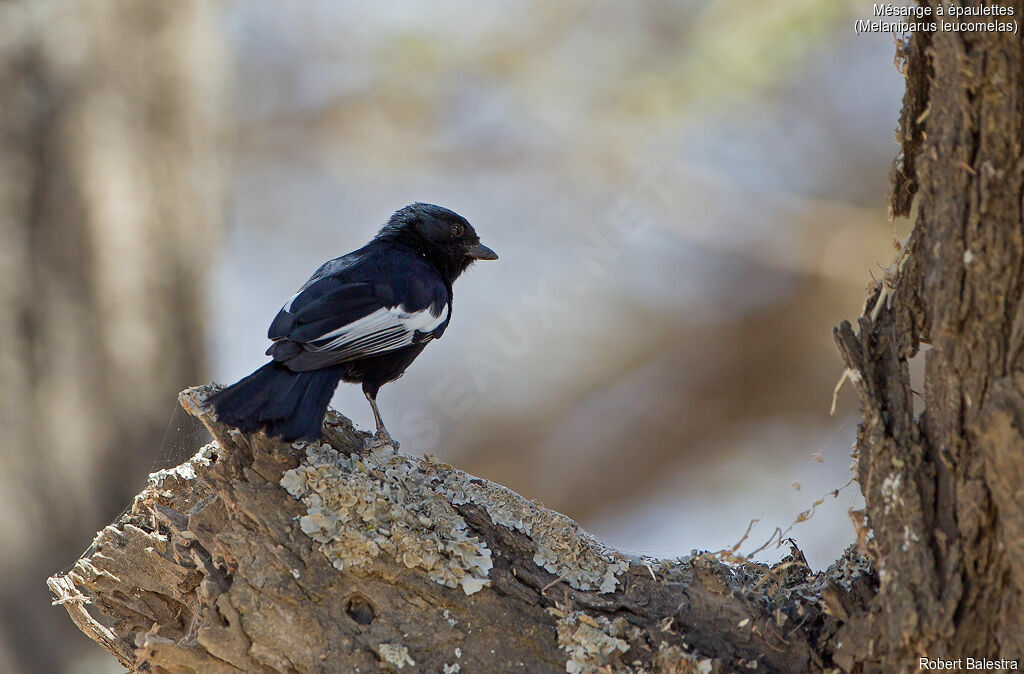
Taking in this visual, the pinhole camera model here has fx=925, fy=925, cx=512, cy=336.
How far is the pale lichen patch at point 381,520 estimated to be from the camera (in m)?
2.31

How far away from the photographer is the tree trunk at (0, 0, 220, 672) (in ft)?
14.4

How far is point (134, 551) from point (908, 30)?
233 cm

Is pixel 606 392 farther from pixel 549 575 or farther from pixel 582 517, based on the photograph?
pixel 549 575

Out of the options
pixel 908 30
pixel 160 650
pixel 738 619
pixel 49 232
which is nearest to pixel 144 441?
pixel 49 232

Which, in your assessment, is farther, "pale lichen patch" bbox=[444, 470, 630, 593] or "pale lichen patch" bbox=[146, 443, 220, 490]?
"pale lichen patch" bbox=[146, 443, 220, 490]

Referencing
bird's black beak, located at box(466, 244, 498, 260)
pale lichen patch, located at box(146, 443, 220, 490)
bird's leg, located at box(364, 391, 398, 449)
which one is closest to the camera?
pale lichen patch, located at box(146, 443, 220, 490)

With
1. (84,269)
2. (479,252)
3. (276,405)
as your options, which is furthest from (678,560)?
(84,269)

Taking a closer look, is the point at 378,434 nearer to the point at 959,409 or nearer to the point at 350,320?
the point at 350,320

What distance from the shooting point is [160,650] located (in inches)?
86.9

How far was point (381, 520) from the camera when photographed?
2.39 metres

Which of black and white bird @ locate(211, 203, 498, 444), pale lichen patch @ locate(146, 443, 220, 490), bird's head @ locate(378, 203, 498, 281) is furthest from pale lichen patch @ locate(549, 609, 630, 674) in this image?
bird's head @ locate(378, 203, 498, 281)

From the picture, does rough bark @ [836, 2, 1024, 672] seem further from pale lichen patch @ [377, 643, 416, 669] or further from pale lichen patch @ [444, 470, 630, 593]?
pale lichen patch @ [377, 643, 416, 669]

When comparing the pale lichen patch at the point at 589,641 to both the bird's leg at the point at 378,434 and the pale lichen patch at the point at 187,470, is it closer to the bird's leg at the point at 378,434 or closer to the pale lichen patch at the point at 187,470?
the bird's leg at the point at 378,434

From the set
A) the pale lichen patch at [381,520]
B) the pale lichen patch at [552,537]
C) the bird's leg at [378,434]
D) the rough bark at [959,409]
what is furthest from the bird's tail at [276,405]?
the rough bark at [959,409]
